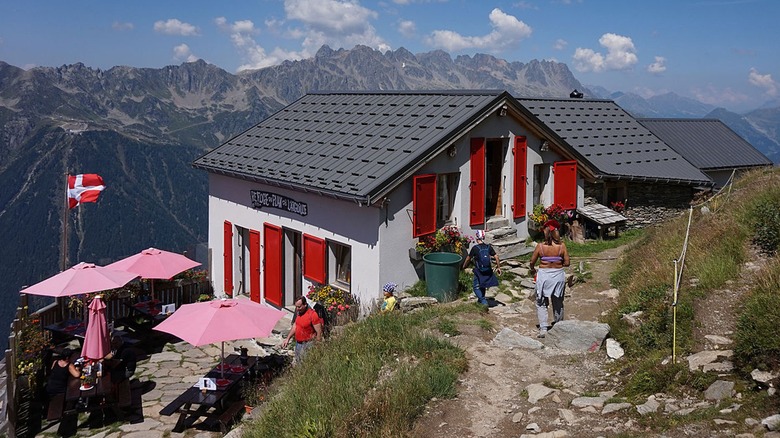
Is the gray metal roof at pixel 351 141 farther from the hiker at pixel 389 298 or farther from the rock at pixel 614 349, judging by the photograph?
the rock at pixel 614 349

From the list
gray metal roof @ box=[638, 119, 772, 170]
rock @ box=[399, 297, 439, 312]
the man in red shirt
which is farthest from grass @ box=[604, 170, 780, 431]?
gray metal roof @ box=[638, 119, 772, 170]

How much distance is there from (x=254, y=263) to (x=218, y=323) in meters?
7.50

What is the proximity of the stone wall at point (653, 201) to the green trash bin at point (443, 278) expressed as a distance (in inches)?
317

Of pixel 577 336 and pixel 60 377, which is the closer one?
pixel 577 336

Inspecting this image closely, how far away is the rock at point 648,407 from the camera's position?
6629 millimetres

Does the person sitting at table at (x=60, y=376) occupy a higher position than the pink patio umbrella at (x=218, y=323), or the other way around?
the pink patio umbrella at (x=218, y=323)

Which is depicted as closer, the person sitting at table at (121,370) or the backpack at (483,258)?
the person sitting at table at (121,370)

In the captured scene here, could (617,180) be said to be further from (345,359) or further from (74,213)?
(74,213)

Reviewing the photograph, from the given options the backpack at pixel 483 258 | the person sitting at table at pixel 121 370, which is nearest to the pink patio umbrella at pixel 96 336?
the person sitting at table at pixel 121 370

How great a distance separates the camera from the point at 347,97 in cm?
1972

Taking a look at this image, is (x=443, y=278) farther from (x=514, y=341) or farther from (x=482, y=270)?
(x=514, y=341)

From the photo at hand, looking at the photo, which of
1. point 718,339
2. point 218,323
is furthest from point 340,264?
point 718,339

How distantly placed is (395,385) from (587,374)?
2.65 meters

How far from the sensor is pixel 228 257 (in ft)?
63.0
